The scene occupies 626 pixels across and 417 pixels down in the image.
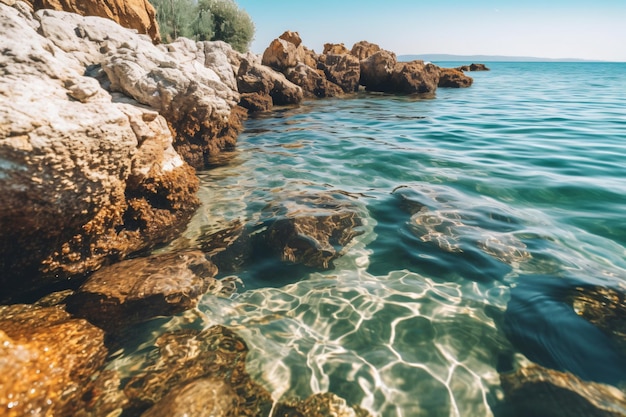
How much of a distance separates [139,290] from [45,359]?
0.95 metres

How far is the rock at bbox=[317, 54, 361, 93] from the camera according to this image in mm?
21562

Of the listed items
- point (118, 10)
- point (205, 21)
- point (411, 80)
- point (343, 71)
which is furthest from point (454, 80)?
point (118, 10)

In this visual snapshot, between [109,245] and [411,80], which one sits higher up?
[411,80]

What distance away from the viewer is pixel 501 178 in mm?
6266

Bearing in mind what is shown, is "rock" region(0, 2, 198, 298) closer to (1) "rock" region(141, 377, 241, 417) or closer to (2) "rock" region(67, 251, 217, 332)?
(2) "rock" region(67, 251, 217, 332)

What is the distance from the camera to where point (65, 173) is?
2.99 meters

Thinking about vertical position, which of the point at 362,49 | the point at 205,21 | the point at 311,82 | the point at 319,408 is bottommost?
the point at 319,408

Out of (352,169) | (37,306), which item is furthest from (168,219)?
(352,169)

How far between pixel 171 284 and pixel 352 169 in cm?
469

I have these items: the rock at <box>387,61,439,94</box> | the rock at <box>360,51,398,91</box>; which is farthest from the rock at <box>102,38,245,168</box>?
the rock at <box>360,51,398,91</box>

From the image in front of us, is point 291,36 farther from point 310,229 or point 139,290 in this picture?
point 139,290

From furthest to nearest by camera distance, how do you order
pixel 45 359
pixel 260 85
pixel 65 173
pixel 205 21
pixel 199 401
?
1. pixel 205 21
2. pixel 260 85
3. pixel 65 173
4. pixel 45 359
5. pixel 199 401

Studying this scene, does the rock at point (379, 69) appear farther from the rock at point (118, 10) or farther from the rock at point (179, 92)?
the rock at point (179, 92)

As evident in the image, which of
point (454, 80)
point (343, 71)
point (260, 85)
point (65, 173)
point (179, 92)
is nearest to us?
point (65, 173)
